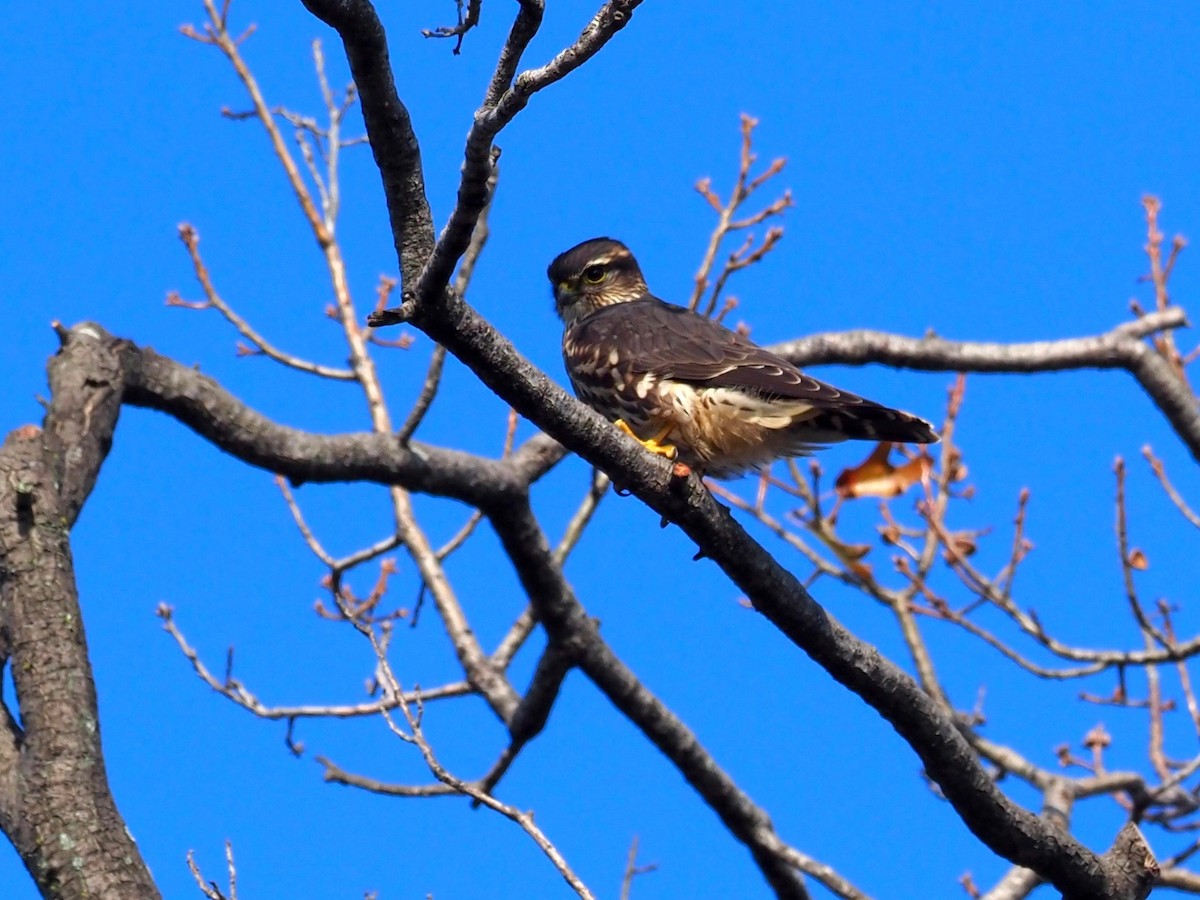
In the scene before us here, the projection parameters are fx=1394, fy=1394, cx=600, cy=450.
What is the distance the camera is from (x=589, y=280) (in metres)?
5.78

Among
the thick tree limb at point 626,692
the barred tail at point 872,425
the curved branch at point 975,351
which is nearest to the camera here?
the barred tail at point 872,425

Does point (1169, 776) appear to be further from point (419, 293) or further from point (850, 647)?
point (419, 293)

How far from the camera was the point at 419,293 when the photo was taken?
263 cm

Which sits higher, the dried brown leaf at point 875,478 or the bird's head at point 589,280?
the bird's head at point 589,280

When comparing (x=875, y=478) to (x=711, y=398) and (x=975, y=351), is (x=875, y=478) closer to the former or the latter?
(x=975, y=351)

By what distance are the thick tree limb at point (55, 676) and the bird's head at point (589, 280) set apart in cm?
217

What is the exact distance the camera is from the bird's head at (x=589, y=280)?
5.77 meters

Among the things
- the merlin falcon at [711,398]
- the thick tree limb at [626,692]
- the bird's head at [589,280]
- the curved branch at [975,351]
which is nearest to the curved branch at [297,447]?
the thick tree limb at [626,692]

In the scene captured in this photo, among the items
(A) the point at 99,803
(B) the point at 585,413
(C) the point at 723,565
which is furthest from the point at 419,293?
(A) the point at 99,803

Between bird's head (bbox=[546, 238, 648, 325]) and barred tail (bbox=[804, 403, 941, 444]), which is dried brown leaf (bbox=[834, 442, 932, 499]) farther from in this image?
barred tail (bbox=[804, 403, 941, 444])

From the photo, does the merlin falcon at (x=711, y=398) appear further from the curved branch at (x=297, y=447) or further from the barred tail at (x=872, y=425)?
the curved branch at (x=297, y=447)

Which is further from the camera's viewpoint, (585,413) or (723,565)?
(723,565)

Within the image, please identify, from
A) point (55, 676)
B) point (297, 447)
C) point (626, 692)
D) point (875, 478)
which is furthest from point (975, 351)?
point (55, 676)

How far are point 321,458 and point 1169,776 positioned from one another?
3.28m
